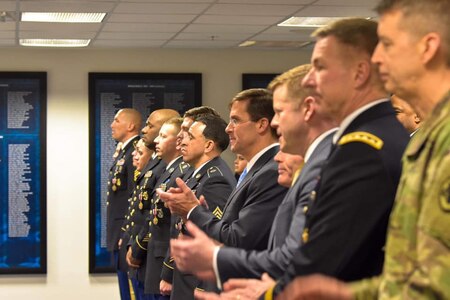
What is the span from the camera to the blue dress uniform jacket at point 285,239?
8.15 feet

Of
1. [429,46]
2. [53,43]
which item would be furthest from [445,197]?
[53,43]

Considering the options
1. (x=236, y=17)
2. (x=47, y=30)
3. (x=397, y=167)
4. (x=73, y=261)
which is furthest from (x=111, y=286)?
(x=397, y=167)

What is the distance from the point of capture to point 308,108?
8.77 ft

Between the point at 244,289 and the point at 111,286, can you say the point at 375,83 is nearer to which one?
the point at 244,289

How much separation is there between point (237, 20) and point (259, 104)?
11.0ft

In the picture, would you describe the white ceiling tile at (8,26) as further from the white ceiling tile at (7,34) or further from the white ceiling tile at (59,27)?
the white ceiling tile at (7,34)

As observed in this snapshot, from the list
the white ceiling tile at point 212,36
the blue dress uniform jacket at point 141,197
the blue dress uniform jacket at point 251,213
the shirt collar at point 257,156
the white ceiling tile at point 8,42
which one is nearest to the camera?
the blue dress uniform jacket at point 251,213

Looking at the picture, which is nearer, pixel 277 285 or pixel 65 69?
pixel 277 285

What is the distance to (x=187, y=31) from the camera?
307 inches

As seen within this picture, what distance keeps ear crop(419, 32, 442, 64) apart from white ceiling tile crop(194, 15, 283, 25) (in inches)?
207

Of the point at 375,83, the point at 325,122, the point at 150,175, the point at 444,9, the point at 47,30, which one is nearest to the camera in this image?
the point at 444,9

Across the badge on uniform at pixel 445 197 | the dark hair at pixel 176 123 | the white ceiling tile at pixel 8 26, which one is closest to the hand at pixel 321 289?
the badge on uniform at pixel 445 197

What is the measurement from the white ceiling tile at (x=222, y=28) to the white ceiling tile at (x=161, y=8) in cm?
74

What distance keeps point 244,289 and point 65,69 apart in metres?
6.98
